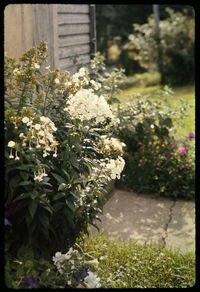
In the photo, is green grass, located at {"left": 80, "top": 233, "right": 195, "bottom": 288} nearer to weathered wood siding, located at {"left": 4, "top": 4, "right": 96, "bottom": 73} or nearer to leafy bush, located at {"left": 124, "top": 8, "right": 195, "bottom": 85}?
weathered wood siding, located at {"left": 4, "top": 4, "right": 96, "bottom": 73}

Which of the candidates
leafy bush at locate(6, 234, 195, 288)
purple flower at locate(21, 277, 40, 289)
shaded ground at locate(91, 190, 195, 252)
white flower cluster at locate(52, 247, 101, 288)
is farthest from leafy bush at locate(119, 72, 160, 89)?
purple flower at locate(21, 277, 40, 289)

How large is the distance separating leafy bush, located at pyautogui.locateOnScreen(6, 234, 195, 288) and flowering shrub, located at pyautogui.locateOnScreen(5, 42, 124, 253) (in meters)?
0.13

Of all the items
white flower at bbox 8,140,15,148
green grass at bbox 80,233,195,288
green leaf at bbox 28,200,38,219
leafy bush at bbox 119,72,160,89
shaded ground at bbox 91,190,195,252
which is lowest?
shaded ground at bbox 91,190,195,252

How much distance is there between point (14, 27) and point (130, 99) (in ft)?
6.65

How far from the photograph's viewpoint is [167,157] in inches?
201

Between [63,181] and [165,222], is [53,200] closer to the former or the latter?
[63,181]

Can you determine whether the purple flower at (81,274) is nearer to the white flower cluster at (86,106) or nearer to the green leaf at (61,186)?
the green leaf at (61,186)

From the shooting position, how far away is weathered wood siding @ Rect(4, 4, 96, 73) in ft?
11.0

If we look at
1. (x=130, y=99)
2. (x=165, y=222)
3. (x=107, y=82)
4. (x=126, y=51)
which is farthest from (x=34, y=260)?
(x=126, y=51)

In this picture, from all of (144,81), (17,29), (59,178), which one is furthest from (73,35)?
(144,81)

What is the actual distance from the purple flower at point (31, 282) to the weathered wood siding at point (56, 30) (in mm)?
1721

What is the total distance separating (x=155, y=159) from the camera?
5082 millimetres

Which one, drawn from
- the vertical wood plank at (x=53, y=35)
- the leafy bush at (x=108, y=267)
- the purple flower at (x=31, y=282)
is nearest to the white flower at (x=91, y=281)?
the leafy bush at (x=108, y=267)

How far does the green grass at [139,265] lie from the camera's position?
315cm
